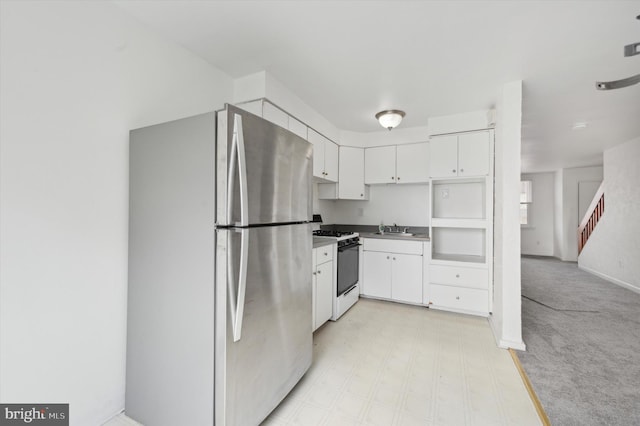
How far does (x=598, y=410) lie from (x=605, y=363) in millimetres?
826

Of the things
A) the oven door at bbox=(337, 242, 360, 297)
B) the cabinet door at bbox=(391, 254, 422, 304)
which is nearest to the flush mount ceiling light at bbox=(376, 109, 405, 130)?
the oven door at bbox=(337, 242, 360, 297)

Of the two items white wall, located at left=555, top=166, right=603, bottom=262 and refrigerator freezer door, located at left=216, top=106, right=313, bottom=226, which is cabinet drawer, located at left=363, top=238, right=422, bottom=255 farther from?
white wall, located at left=555, top=166, right=603, bottom=262

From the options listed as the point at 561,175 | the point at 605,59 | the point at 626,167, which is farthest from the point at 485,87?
the point at 561,175

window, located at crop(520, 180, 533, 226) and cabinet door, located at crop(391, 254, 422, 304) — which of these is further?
window, located at crop(520, 180, 533, 226)

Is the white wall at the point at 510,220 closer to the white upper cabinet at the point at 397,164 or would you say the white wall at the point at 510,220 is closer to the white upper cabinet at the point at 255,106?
the white upper cabinet at the point at 397,164

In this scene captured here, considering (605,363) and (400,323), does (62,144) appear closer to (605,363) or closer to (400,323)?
(400,323)

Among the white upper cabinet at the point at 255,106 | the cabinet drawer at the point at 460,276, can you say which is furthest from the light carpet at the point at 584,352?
the white upper cabinet at the point at 255,106

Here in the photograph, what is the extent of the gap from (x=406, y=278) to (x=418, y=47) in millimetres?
2668

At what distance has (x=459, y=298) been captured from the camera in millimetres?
3299

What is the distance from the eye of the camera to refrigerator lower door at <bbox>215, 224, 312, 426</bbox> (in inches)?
50.4

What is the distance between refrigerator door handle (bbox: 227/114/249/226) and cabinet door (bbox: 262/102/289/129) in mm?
1144

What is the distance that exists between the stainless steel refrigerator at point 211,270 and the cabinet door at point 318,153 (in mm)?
1509

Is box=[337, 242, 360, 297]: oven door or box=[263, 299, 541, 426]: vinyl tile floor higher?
box=[337, 242, 360, 297]: oven door

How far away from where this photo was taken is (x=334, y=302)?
308 centimetres
